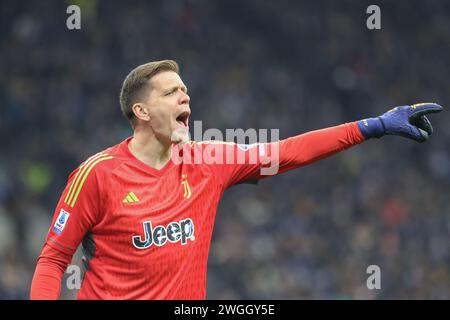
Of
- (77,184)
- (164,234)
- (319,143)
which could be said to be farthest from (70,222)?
(319,143)

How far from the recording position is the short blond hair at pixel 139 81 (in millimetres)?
4199

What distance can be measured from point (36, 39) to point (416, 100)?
6.07 m

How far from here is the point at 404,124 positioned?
4027 mm

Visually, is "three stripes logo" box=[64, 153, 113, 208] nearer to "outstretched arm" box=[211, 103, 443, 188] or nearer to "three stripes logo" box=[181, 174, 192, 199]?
"three stripes logo" box=[181, 174, 192, 199]

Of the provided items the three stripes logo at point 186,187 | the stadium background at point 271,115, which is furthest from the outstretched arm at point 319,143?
the stadium background at point 271,115

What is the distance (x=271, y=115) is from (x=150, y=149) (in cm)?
945

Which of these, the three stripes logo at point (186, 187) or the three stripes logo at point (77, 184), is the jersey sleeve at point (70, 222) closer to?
the three stripes logo at point (77, 184)

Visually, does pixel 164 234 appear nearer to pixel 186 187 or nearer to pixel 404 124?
pixel 186 187

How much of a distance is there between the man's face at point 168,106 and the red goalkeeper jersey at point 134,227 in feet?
0.57

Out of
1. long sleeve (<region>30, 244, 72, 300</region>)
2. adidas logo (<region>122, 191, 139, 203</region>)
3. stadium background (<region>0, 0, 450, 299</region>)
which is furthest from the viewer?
stadium background (<region>0, 0, 450, 299</region>)

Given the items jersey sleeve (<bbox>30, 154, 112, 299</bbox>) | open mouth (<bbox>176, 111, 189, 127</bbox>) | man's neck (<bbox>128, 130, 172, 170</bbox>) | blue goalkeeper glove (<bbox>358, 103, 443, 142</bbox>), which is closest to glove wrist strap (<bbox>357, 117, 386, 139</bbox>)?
blue goalkeeper glove (<bbox>358, 103, 443, 142</bbox>)

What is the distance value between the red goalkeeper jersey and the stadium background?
5.76 m

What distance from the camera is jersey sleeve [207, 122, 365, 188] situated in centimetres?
412

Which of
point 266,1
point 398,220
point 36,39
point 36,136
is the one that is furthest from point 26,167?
point 266,1
